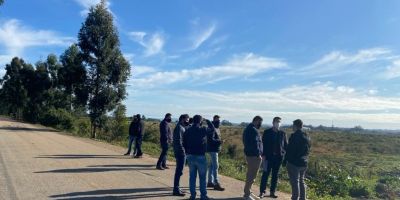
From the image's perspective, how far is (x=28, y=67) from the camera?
71688 mm

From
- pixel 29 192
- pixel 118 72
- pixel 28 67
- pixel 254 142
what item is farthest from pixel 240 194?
pixel 28 67

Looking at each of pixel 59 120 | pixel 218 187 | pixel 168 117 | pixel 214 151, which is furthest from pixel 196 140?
pixel 59 120

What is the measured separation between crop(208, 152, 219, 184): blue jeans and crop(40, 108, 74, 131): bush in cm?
4387

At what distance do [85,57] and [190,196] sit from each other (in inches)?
1425

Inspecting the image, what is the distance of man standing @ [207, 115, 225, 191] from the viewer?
42.9 feet

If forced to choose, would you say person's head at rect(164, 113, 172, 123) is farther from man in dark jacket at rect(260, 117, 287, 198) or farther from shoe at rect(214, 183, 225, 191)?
man in dark jacket at rect(260, 117, 287, 198)

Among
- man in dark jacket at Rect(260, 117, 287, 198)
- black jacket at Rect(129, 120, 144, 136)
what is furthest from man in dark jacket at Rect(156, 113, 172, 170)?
man in dark jacket at Rect(260, 117, 287, 198)

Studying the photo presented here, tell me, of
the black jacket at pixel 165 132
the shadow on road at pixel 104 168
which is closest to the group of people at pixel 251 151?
the black jacket at pixel 165 132

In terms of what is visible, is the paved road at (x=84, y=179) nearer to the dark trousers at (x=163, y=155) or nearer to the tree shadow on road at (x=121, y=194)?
the tree shadow on road at (x=121, y=194)

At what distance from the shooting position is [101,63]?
45.0m

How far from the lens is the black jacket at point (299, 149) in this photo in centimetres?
1144

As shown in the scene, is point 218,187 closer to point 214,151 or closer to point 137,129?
point 214,151

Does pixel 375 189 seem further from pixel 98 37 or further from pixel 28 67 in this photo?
pixel 28 67

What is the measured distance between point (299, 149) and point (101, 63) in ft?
117
